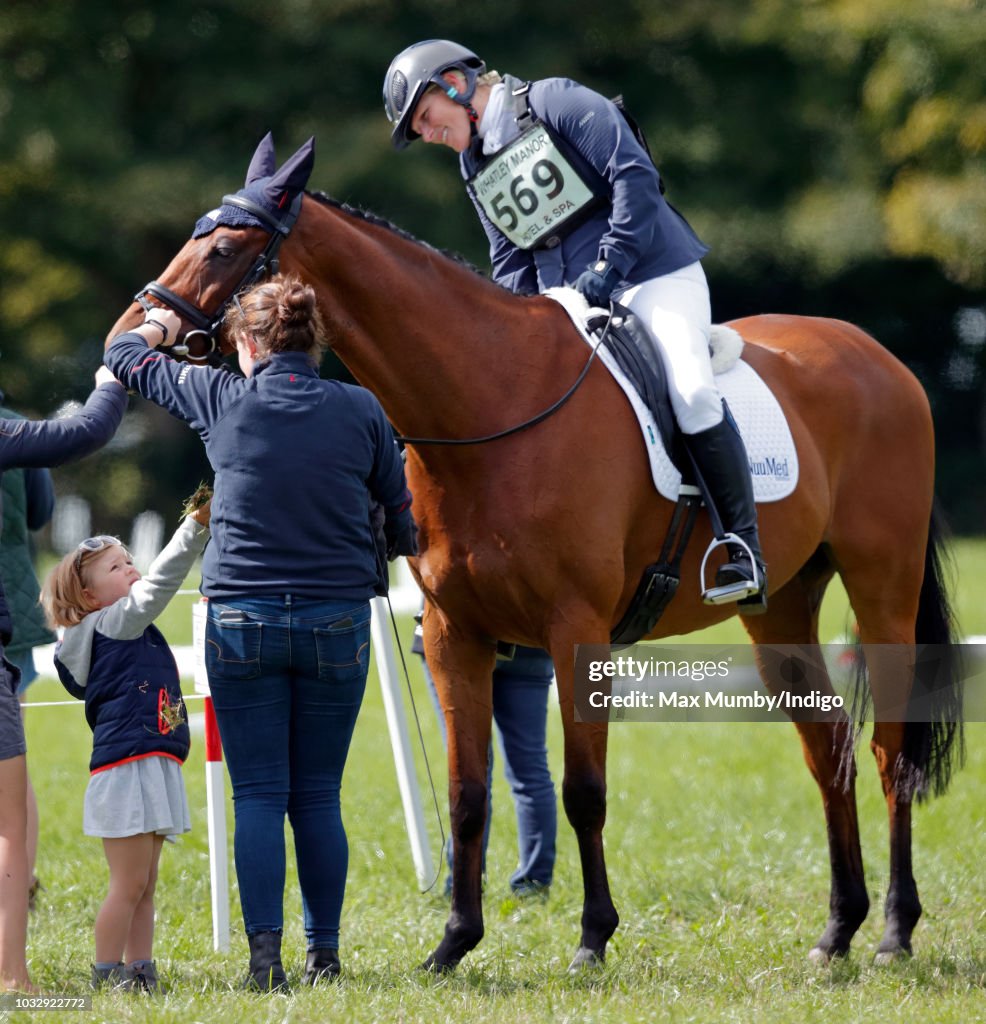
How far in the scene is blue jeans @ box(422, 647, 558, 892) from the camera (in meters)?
6.43

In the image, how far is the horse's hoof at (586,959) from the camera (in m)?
4.85

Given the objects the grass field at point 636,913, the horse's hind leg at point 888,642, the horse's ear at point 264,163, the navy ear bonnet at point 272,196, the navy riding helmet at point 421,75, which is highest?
the navy riding helmet at point 421,75

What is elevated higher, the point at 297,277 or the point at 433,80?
the point at 433,80

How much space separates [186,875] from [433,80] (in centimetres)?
349

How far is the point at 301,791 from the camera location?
14.9 feet

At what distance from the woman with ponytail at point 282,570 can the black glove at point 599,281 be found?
100 centimetres

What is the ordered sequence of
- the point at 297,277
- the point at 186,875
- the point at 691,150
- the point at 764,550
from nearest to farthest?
1. the point at 297,277
2. the point at 764,550
3. the point at 186,875
4. the point at 691,150

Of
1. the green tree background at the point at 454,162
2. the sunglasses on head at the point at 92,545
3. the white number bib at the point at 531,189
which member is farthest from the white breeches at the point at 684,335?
the green tree background at the point at 454,162

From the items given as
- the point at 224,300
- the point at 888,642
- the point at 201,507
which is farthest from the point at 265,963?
the point at 888,642

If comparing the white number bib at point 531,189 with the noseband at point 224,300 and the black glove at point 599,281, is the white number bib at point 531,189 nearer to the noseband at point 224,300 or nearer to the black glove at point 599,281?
the black glove at point 599,281

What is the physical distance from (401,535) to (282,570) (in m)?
0.45

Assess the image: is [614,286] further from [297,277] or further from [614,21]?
[614,21]

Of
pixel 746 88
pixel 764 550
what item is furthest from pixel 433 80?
pixel 746 88

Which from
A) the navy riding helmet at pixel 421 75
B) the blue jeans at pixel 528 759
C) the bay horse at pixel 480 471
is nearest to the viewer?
the bay horse at pixel 480 471
